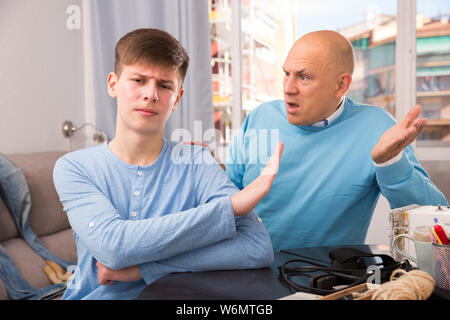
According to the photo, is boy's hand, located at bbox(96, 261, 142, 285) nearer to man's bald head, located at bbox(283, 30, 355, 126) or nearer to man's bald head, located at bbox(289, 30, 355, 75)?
man's bald head, located at bbox(283, 30, 355, 126)

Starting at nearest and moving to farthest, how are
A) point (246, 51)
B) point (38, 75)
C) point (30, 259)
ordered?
1. point (30, 259)
2. point (38, 75)
3. point (246, 51)

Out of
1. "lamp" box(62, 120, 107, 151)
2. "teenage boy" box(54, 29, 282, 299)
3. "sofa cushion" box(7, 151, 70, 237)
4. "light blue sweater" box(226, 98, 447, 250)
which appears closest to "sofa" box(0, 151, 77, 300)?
"sofa cushion" box(7, 151, 70, 237)

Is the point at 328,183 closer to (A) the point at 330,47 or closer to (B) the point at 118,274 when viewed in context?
(A) the point at 330,47

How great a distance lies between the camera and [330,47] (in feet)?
4.30

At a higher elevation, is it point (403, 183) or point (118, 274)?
point (403, 183)

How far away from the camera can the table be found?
0.73 meters

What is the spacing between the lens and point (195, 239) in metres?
0.86

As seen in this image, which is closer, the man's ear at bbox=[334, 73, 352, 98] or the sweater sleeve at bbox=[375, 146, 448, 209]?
→ the sweater sleeve at bbox=[375, 146, 448, 209]

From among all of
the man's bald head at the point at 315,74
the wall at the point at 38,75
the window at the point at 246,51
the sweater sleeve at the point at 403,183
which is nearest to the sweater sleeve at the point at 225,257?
the sweater sleeve at the point at 403,183

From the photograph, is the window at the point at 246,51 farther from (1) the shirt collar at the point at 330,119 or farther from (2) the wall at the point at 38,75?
(1) the shirt collar at the point at 330,119

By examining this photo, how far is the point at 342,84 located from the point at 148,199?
0.72 m

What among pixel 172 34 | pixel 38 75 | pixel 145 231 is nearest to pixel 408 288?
pixel 145 231

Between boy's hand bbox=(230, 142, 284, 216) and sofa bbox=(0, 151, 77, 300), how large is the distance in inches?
47.9

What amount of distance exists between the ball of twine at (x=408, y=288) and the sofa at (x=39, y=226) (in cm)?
150
